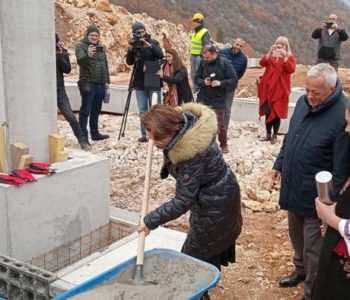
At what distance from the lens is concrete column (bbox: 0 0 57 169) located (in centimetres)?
350

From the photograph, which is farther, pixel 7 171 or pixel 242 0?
pixel 242 0


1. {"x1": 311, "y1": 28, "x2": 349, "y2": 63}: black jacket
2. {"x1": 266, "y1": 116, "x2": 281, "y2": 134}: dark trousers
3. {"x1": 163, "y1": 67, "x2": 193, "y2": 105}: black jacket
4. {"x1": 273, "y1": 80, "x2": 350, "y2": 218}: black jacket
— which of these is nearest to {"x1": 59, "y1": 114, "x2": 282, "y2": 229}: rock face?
{"x1": 266, "y1": 116, "x2": 281, "y2": 134}: dark trousers

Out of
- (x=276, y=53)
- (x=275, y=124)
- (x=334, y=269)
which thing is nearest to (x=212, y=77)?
(x=276, y=53)

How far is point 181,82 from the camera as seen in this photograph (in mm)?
7004

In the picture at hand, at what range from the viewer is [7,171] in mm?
3725

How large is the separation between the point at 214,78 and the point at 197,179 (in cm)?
398

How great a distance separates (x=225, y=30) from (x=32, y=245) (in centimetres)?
4086

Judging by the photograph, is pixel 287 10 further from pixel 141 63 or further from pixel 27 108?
pixel 27 108

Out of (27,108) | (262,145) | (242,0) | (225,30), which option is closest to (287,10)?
(242,0)

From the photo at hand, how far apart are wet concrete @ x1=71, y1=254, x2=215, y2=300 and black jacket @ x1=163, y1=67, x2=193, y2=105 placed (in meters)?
4.36

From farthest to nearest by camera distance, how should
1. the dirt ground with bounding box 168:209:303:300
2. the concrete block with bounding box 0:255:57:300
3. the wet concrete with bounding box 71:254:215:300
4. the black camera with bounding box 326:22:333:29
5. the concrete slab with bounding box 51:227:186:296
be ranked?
1. the black camera with bounding box 326:22:333:29
2. the dirt ground with bounding box 168:209:303:300
3. the concrete slab with bounding box 51:227:186:296
4. the concrete block with bounding box 0:255:57:300
5. the wet concrete with bounding box 71:254:215:300

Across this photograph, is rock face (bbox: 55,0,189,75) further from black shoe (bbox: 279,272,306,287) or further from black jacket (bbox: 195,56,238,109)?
black shoe (bbox: 279,272,306,287)

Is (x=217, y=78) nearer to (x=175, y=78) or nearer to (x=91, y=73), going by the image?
(x=175, y=78)

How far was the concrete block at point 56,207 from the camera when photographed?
138 inches
